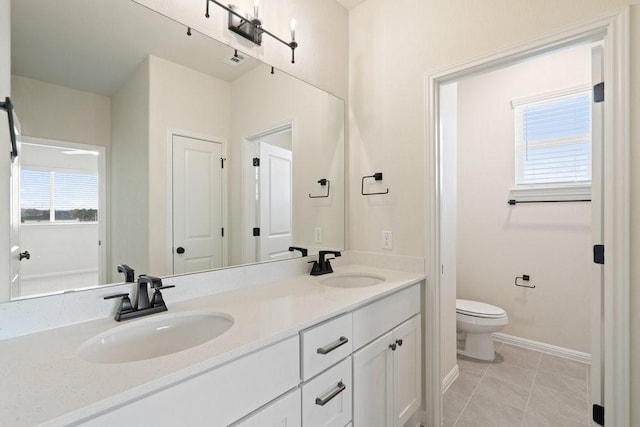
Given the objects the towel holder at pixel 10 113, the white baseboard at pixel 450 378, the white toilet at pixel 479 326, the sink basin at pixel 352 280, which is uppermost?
the towel holder at pixel 10 113

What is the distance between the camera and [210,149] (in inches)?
57.1

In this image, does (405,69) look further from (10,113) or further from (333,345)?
(10,113)

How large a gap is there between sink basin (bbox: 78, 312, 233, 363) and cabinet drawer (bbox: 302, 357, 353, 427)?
377mm

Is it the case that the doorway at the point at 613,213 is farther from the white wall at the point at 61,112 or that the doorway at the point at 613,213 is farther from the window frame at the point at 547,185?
the white wall at the point at 61,112

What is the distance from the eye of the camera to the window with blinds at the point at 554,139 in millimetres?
2512

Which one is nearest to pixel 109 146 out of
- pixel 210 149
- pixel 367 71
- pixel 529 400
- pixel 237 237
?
pixel 210 149

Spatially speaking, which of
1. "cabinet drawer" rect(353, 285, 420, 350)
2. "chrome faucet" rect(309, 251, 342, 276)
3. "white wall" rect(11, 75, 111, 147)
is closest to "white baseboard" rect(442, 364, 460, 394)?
"cabinet drawer" rect(353, 285, 420, 350)

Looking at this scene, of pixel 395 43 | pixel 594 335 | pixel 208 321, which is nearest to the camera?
pixel 208 321

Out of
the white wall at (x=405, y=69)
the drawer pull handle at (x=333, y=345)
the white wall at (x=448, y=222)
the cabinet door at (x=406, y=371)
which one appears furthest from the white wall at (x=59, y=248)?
the white wall at (x=448, y=222)

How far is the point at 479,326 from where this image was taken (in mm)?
2422

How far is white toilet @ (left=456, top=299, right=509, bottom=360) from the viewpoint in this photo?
2.41m

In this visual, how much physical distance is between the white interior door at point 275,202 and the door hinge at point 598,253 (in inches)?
58.7

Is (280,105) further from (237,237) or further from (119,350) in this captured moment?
(119,350)

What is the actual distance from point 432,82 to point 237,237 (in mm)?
1420
